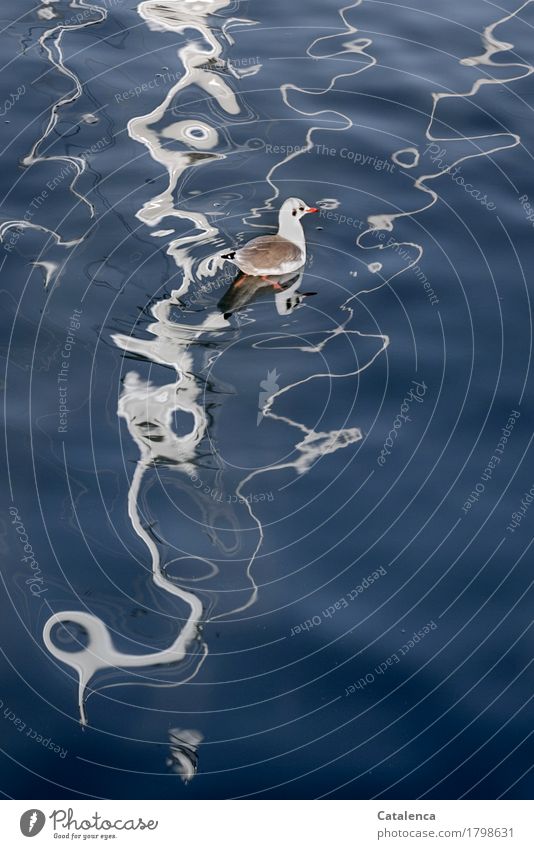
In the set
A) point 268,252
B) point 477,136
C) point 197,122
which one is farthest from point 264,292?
point 477,136

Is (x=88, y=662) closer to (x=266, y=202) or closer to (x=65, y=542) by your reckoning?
(x=65, y=542)

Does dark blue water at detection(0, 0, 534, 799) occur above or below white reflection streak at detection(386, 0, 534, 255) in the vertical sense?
below

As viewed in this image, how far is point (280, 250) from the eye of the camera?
1344 cm

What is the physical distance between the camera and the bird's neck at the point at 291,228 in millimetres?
13719

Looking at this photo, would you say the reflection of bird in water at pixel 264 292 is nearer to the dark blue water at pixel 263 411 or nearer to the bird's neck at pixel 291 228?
the dark blue water at pixel 263 411

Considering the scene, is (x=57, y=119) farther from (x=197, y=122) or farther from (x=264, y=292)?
(x=264, y=292)

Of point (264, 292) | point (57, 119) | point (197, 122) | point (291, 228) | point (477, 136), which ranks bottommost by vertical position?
point (264, 292)

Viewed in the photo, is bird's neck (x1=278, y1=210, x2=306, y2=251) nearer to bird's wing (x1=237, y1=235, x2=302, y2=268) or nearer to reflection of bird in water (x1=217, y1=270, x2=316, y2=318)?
bird's wing (x1=237, y1=235, x2=302, y2=268)

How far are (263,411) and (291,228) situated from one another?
2797mm

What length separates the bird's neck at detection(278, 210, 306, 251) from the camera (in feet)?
45.0

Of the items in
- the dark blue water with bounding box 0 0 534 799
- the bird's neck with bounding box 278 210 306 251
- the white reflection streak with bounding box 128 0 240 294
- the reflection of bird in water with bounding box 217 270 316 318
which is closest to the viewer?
the dark blue water with bounding box 0 0 534 799

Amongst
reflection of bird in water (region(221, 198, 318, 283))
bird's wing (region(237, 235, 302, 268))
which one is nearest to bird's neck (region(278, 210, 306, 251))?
reflection of bird in water (region(221, 198, 318, 283))

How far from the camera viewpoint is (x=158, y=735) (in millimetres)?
9500

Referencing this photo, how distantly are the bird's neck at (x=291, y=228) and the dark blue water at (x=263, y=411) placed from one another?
379 millimetres
